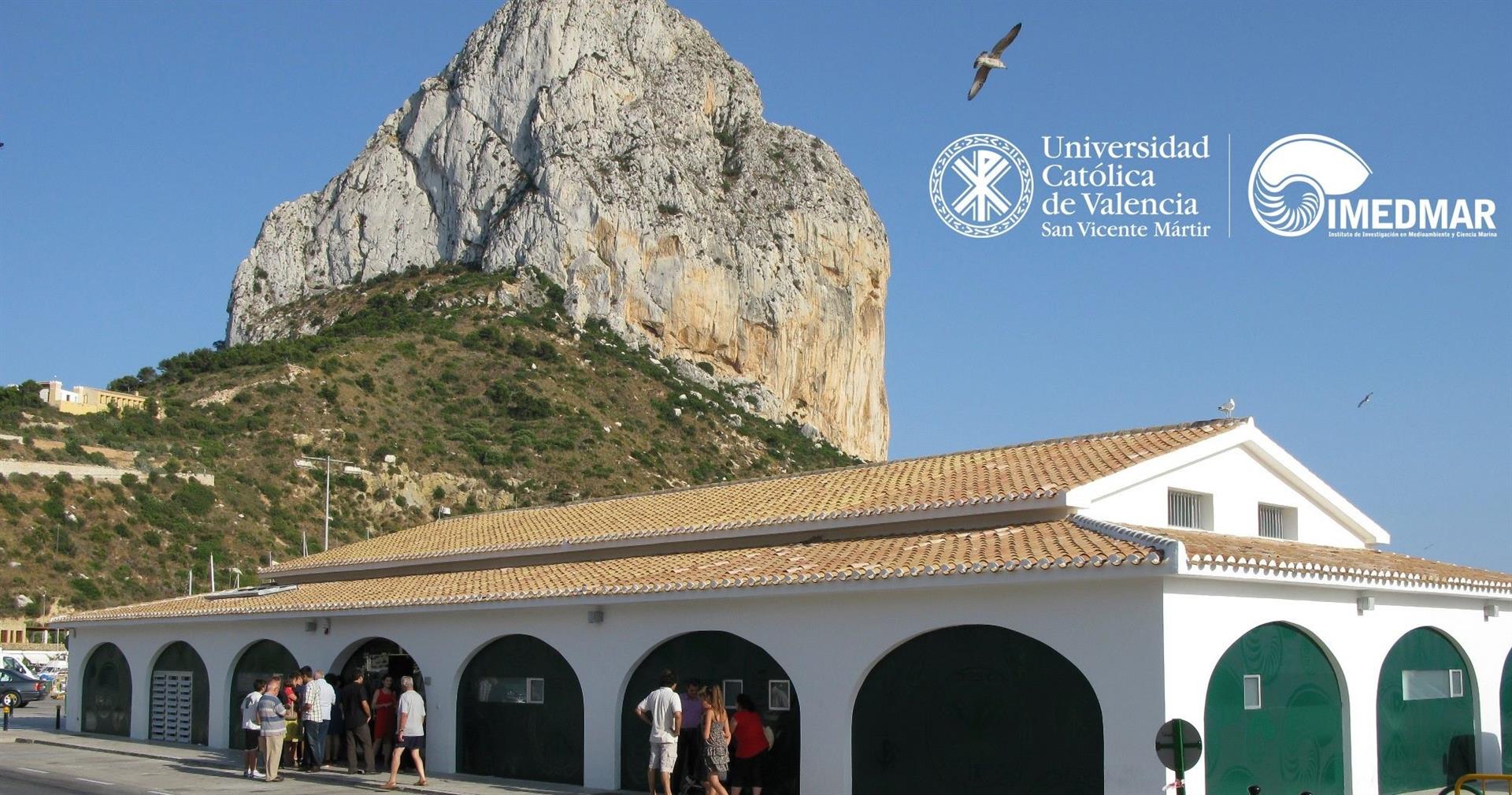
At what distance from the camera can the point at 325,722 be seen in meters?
21.9

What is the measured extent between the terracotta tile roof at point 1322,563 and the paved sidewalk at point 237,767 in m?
9.29

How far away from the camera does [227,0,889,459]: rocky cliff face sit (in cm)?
8550

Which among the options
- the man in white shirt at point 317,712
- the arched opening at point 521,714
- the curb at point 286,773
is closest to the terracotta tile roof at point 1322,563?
the arched opening at point 521,714

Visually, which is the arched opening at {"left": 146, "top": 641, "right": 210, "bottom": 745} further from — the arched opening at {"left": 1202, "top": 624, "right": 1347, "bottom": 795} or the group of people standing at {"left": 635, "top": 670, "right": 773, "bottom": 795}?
the arched opening at {"left": 1202, "top": 624, "right": 1347, "bottom": 795}

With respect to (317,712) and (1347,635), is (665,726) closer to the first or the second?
(317,712)

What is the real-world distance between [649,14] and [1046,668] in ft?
294

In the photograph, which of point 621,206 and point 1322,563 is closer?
point 1322,563

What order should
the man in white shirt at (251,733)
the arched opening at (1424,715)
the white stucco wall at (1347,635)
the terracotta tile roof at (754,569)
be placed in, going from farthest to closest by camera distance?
1. the man in white shirt at (251,733)
2. the arched opening at (1424,715)
3. the terracotta tile roof at (754,569)
4. the white stucco wall at (1347,635)

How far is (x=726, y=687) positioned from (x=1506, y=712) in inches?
483

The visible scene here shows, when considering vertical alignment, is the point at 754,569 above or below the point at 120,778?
above

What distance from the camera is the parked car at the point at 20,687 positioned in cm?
4256

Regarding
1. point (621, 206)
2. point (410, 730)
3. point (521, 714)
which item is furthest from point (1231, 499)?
point (621, 206)

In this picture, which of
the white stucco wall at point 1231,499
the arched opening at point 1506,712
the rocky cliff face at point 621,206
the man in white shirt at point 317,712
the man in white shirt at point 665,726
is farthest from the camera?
the rocky cliff face at point 621,206

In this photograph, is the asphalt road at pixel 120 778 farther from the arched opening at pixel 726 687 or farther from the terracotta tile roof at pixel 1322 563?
the terracotta tile roof at pixel 1322 563
